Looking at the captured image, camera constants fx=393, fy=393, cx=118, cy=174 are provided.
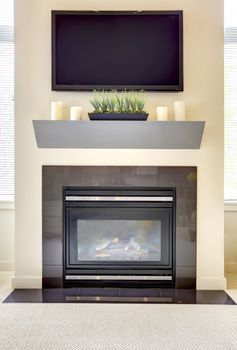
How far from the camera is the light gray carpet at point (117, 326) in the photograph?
2.34 meters

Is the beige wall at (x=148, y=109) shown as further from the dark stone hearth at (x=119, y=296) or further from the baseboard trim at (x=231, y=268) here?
the baseboard trim at (x=231, y=268)

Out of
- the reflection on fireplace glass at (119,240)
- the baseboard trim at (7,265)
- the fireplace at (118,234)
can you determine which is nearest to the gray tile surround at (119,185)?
the fireplace at (118,234)

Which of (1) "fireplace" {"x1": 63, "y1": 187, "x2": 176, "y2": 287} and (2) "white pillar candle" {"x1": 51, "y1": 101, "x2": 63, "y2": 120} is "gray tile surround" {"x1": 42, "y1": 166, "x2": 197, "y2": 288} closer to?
(1) "fireplace" {"x1": 63, "y1": 187, "x2": 176, "y2": 287}

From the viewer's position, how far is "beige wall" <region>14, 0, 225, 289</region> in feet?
11.0

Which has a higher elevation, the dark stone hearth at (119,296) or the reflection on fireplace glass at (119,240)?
the reflection on fireplace glass at (119,240)

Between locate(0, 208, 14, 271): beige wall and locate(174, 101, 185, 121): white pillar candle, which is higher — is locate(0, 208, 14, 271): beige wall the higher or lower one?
the lower one

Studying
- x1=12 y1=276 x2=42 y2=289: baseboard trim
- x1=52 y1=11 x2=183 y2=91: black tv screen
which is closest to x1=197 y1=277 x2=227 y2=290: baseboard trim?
x1=12 y1=276 x2=42 y2=289: baseboard trim

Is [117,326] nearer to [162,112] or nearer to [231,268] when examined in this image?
[162,112]

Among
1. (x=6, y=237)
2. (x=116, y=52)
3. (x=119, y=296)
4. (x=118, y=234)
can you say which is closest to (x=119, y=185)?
(x=118, y=234)

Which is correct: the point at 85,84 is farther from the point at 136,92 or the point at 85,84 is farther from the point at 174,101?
the point at 174,101

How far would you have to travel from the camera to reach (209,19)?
10.9 ft

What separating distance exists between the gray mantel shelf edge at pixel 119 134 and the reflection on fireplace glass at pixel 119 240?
682 mm

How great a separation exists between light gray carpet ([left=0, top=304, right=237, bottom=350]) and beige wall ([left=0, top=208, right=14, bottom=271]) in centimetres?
102

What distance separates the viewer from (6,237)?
399 cm
